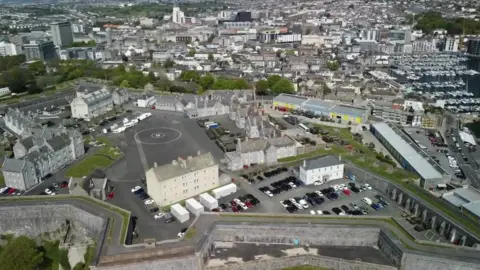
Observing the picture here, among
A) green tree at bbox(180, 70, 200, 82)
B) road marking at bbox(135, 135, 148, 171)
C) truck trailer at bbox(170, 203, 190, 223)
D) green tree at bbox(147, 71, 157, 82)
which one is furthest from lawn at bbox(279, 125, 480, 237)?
green tree at bbox(147, 71, 157, 82)

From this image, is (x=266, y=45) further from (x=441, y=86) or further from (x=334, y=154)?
(x=334, y=154)

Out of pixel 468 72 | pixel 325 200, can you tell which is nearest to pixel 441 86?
pixel 468 72

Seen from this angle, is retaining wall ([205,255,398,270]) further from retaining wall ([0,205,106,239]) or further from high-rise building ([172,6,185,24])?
high-rise building ([172,6,185,24])

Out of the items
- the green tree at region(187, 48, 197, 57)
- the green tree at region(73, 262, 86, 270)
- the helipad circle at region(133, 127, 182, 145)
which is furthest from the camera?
the green tree at region(187, 48, 197, 57)

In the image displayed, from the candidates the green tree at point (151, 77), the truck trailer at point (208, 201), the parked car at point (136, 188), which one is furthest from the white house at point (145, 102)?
the truck trailer at point (208, 201)

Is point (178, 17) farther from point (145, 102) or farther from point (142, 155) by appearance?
point (142, 155)

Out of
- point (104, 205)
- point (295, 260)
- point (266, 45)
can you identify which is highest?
point (266, 45)

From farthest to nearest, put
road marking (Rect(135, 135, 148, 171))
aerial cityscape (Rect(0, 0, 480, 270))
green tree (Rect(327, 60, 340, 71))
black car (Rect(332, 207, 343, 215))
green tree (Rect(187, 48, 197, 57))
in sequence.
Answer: green tree (Rect(187, 48, 197, 57))
green tree (Rect(327, 60, 340, 71))
road marking (Rect(135, 135, 148, 171))
black car (Rect(332, 207, 343, 215))
aerial cityscape (Rect(0, 0, 480, 270))
